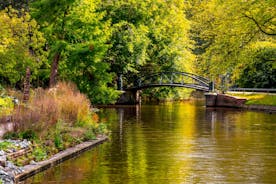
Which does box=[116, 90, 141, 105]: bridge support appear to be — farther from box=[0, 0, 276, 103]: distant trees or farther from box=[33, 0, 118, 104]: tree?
box=[33, 0, 118, 104]: tree

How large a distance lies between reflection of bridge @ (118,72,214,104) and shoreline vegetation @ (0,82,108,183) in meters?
32.6

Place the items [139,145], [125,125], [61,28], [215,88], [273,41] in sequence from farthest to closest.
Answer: [215,88] < [273,41] < [125,125] < [61,28] < [139,145]

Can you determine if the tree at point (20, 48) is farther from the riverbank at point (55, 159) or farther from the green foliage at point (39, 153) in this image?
the green foliage at point (39, 153)

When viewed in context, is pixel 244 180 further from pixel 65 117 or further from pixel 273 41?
pixel 273 41

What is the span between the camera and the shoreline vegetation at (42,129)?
17078mm

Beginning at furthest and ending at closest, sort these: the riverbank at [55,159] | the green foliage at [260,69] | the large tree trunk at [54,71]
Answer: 1. the green foliage at [260,69]
2. the large tree trunk at [54,71]
3. the riverbank at [55,159]

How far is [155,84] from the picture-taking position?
59.2 m

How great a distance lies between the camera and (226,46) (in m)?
50.5

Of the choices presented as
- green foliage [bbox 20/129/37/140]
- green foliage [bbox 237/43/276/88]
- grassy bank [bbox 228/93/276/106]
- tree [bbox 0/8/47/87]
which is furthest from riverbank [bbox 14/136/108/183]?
grassy bank [bbox 228/93/276/106]

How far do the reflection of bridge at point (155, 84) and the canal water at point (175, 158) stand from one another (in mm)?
25457

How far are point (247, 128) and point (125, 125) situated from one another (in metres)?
6.53

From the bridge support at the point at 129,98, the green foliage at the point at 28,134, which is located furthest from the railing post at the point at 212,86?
the green foliage at the point at 28,134

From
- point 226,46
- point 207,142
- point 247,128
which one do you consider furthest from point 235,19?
point 207,142

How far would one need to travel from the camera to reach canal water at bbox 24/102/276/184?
16688 millimetres
